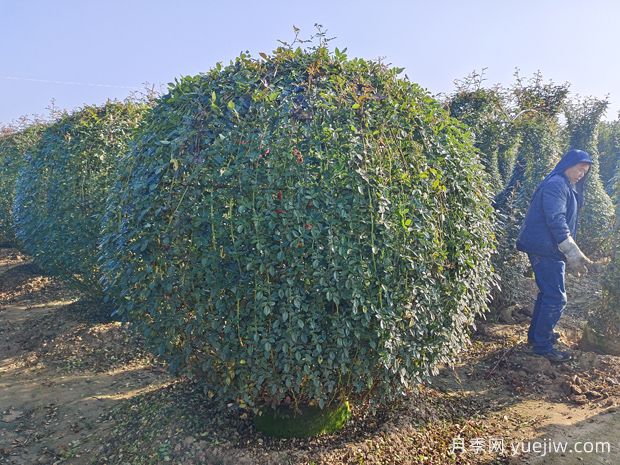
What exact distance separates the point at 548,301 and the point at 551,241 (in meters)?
0.64

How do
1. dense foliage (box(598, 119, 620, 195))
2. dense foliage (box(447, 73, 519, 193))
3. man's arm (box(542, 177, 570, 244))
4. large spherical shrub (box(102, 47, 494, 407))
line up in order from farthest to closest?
dense foliage (box(598, 119, 620, 195)) < dense foliage (box(447, 73, 519, 193)) < man's arm (box(542, 177, 570, 244)) < large spherical shrub (box(102, 47, 494, 407))

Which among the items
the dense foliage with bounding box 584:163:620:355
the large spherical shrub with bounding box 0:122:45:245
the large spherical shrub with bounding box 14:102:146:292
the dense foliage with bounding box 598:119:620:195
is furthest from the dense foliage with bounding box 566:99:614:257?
the large spherical shrub with bounding box 0:122:45:245

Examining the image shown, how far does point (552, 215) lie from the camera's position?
5.29m

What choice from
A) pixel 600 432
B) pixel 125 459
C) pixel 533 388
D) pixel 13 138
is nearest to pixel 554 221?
pixel 533 388

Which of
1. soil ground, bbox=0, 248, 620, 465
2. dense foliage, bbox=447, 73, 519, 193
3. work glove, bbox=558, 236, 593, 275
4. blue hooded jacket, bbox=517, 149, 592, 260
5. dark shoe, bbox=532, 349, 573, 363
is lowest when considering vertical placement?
soil ground, bbox=0, 248, 620, 465

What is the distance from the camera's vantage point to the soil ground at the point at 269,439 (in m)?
3.52

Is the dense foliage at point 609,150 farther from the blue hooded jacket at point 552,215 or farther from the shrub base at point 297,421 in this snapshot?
the shrub base at point 297,421

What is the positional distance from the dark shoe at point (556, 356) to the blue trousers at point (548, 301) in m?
0.03

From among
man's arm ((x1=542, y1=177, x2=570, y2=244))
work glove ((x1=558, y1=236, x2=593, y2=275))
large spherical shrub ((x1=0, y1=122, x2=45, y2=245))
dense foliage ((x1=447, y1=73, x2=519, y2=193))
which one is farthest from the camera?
large spherical shrub ((x1=0, y1=122, x2=45, y2=245))

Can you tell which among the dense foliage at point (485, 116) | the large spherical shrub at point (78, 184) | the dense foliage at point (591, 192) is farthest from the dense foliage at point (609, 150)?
the large spherical shrub at point (78, 184)

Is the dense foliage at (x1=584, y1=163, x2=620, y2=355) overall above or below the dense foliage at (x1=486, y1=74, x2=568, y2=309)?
below

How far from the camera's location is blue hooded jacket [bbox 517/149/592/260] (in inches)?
208

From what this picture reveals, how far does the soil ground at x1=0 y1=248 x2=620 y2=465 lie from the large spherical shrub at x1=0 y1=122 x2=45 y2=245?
486 centimetres

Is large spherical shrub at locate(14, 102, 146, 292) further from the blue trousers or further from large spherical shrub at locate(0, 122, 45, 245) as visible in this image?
the blue trousers
